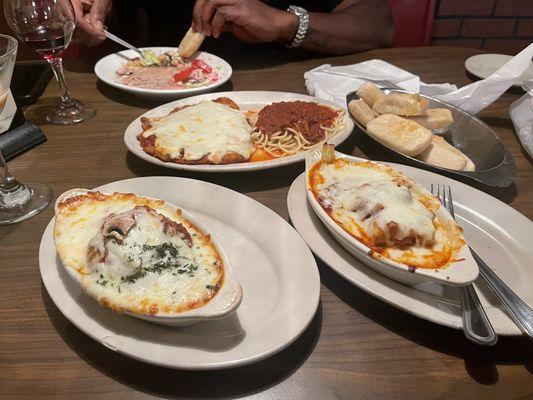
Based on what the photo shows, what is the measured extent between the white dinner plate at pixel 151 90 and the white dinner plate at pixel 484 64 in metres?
1.22

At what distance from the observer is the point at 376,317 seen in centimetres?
99

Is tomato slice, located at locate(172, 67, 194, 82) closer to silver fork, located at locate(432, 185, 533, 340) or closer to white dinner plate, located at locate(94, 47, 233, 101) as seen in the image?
white dinner plate, located at locate(94, 47, 233, 101)

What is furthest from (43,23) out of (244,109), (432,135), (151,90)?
(432,135)

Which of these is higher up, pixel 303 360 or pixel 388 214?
pixel 388 214

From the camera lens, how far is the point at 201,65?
2160 mm

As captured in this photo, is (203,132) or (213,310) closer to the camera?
(213,310)

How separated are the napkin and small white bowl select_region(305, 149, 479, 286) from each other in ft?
3.09

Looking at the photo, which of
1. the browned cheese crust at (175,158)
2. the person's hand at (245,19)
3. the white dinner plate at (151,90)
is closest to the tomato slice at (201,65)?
the white dinner plate at (151,90)

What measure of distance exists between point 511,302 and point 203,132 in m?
1.04

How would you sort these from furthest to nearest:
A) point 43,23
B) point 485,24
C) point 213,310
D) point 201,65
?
point 485,24 → point 201,65 → point 43,23 → point 213,310

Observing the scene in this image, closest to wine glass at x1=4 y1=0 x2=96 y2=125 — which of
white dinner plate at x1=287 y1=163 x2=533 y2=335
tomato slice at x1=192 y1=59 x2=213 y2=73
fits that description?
tomato slice at x1=192 y1=59 x2=213 y2=73

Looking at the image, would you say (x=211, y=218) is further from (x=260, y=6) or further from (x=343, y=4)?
(x=343, y=4)

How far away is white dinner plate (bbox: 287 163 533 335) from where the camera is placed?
0.91 meters

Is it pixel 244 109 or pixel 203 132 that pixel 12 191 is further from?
pixel 244 109
